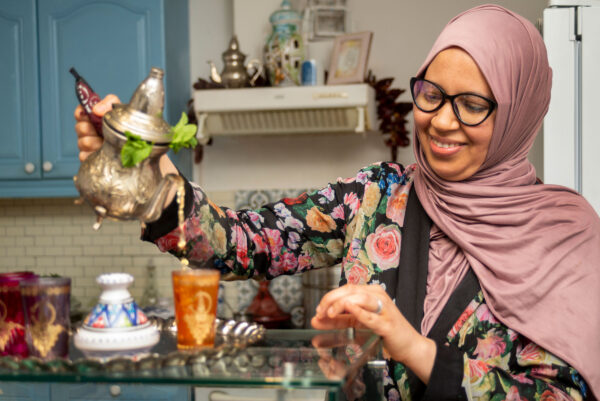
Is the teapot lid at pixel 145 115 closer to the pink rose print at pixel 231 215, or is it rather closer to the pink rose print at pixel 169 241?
the pink rose print at pixel 169 241

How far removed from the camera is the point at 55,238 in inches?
134

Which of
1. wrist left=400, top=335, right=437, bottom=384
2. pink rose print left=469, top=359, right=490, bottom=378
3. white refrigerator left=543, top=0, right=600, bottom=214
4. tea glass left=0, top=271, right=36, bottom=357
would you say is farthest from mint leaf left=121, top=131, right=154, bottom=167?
white refrigerator left=543, top=0, right=600, bottom=214

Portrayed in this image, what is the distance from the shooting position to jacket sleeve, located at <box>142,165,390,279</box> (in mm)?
1292

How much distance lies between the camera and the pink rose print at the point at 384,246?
4.75ft

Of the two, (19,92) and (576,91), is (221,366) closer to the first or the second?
(576,91)

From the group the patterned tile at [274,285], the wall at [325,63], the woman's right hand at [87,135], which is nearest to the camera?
the woman's right hand at [87,135]

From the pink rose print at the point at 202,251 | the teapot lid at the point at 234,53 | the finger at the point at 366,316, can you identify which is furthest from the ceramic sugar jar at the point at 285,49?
the finger at the point at 366,316

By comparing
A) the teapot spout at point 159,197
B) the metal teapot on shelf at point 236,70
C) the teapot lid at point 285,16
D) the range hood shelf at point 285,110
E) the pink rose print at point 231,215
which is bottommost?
the pink rose print at point 231,215

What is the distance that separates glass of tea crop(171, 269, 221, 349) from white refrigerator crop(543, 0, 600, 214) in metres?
1.20

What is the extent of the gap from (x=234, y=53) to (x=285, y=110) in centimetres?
32

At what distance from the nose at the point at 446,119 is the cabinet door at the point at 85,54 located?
1.83 meters

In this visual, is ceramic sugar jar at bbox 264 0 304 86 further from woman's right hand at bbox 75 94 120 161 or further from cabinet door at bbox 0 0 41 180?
woman's right hand at bbox 75 94 120 161

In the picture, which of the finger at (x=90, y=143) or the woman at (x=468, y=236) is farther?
the woman at (x=468, y=236)

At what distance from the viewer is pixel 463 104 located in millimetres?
1324
